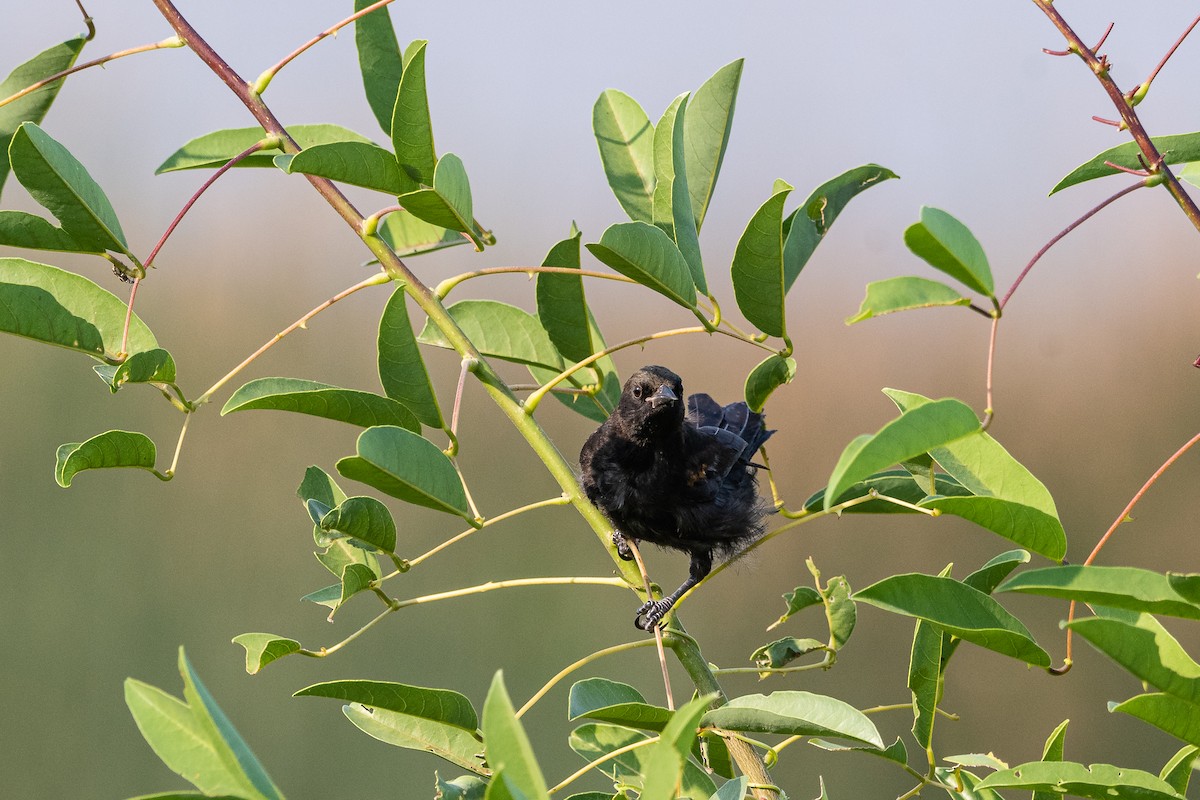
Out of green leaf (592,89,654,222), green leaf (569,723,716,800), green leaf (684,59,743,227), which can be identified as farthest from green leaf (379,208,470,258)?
green leaf (569,723,716,800)

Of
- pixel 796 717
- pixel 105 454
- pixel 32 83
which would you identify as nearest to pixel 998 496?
pixel 796 717

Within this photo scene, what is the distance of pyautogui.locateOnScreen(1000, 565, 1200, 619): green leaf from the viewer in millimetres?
752

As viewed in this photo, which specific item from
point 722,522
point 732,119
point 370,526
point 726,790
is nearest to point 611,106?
point 732,119

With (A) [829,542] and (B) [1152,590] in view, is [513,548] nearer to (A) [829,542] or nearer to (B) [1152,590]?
(A) [829,542]

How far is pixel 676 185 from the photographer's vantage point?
46.8 inches

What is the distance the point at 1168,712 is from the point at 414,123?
91 centimetres

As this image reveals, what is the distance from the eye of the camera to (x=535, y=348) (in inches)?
62.9

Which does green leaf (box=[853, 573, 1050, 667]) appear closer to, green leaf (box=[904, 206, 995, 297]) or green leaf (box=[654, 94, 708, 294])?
green leaf (box=[904, 206, 995, 297])

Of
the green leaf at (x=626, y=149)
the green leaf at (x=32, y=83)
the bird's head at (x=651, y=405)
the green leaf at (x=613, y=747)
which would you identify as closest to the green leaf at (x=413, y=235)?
the green leaf at (x=626, y=149)

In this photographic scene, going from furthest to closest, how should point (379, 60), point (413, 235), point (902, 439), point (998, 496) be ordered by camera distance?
point (413, 235), point (379, 60), point (998, 496), point (902, 439)

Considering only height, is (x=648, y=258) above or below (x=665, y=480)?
above

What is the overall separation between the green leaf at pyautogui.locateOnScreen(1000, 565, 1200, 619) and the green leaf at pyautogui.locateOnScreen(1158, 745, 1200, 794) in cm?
32

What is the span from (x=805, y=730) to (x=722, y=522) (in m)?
1.84

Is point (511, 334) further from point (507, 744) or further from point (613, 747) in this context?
point (507, 744)
